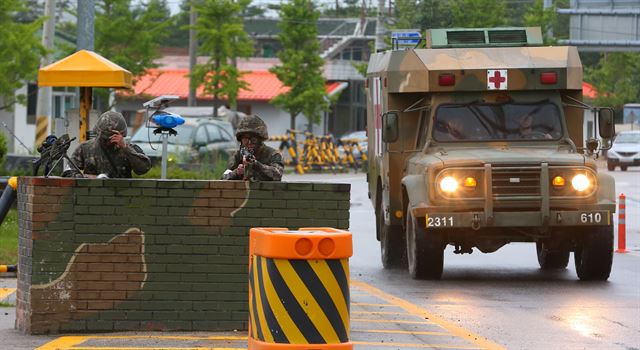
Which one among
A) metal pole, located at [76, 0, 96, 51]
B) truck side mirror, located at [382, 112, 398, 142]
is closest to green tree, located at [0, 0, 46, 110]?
Answer: metal pole, located at [76, 0, 96, 51]

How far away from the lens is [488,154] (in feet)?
54.2

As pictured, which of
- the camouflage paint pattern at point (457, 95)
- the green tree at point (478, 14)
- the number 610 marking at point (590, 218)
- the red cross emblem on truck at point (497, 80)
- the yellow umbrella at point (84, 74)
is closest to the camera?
the number 610 marking at point (590, 218)

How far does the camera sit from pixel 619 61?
81.5 meters

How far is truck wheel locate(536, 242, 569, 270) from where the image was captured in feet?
61.5

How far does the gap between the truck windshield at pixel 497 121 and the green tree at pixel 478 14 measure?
43501 mm

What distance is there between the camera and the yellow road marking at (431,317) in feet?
37.0

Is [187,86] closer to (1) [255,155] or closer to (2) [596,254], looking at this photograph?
(2) [596,254]

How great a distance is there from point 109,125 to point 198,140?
21.3 metres

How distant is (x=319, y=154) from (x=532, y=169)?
35.6 meters

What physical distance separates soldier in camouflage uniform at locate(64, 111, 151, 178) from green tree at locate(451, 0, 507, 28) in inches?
1943

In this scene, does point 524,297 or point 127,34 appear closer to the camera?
point 524,297

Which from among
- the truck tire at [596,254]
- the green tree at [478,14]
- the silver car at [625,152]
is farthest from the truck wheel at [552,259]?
the green tree at [478,14]

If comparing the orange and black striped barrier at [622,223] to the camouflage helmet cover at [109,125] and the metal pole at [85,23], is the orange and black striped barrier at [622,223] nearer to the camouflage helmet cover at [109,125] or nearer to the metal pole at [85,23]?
the metal pole at [85,23]

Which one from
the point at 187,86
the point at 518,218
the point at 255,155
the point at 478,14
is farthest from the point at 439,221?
the point at 187,86
